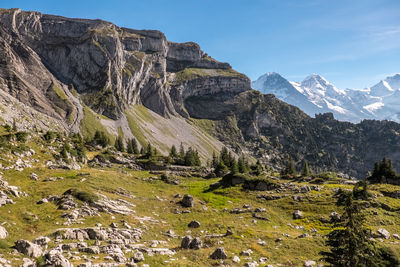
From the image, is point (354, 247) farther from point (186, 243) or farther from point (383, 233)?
point (383, 233)

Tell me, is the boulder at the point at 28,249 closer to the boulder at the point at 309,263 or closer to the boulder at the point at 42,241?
the boulder at the point at 42,241

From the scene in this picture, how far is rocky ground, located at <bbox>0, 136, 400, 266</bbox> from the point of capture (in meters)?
25.0

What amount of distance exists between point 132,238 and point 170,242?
526 cm

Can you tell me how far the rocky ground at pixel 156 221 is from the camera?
2502cm

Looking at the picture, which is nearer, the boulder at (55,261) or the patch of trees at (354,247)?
the boulder at (55,261)

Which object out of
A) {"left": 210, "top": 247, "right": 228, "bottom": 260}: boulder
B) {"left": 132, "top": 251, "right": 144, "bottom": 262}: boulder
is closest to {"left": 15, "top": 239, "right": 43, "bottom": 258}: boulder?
{"left": 132, "top": 251, "right": 144, "bottom": 262}: boulder

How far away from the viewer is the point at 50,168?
62156 millimetres

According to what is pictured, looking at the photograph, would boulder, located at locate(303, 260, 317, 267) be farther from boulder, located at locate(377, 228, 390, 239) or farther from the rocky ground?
boulder, located at locate(377, 228, 390, 239)

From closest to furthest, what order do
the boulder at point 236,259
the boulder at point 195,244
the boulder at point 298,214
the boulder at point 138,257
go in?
1. the boulder at point 138,257
2. the boulder at point 236,259
3. the boulder at point 195,244
4. the boulder at point 298,214

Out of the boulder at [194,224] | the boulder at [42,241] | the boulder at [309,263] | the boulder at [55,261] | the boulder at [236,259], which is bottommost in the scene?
the boulder at [194,224]

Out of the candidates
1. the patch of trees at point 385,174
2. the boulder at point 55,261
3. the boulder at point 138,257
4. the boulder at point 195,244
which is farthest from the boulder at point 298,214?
the patch of trees at point 385,174

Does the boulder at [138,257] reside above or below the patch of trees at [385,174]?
below

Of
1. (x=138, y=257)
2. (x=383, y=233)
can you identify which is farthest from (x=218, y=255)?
(x=383, y=233)

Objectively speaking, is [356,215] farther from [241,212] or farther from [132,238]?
[241,212]
